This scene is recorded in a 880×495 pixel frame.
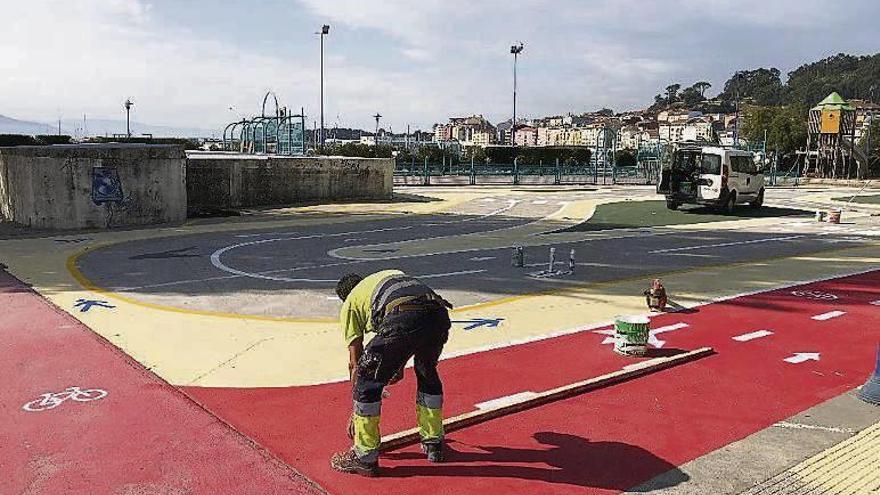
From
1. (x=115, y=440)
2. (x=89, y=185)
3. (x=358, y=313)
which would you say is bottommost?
(x=115, y=440)

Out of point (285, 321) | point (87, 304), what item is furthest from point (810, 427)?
point (87, 304)

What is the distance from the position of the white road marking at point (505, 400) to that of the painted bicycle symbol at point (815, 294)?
745 cm

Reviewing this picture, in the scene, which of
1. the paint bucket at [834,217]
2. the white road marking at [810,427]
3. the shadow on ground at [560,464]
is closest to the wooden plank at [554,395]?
the shadow on ground at [560,464]

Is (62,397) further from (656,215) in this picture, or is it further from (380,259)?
(656,215)

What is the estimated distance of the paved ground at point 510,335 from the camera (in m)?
6.11

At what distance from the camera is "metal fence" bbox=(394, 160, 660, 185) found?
4984 cm

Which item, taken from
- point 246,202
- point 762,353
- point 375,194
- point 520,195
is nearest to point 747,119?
point 520,195

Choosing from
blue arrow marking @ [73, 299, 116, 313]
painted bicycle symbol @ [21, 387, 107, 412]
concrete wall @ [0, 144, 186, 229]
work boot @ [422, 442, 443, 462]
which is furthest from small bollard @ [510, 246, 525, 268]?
concrete wall @ [0, 144, 186, 229]

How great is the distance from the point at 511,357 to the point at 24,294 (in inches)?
333

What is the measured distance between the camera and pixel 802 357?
8922 millimetres

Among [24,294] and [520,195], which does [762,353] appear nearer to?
[24,294]

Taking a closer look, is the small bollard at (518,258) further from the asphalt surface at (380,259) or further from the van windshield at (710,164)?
the van windshield at (710,164)

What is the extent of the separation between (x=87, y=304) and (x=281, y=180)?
64.5 feet

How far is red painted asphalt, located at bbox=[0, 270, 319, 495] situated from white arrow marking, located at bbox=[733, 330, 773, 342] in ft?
21.5
